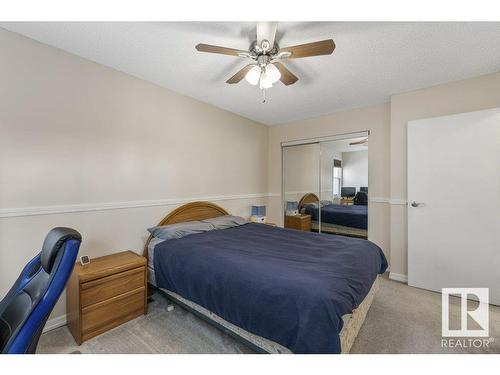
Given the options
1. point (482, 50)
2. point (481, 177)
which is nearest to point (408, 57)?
point (482, 50)

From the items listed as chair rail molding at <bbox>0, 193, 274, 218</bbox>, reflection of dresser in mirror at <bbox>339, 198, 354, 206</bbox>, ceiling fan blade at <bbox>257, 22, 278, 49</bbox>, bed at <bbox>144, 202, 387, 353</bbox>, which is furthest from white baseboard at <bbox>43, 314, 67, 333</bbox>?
reflection of dresser in mirror at <bbox>339, 198, 354, 206</bbox>

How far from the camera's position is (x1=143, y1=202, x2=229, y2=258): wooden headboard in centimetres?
288

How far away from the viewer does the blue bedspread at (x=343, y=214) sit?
3611 mm

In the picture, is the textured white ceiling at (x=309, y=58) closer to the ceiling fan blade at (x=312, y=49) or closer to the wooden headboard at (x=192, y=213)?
the ceiling fan blade at (x=312, y=49)

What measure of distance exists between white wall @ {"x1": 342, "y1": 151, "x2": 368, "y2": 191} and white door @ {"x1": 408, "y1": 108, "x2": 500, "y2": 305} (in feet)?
2.51

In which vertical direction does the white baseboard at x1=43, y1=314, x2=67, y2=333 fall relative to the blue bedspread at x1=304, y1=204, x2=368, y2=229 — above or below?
below

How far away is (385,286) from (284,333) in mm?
2178

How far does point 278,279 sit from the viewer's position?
1512 mm

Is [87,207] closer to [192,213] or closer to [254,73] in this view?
[192,213]

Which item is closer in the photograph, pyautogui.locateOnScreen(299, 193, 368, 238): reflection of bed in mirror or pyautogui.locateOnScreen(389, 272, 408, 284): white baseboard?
pyautogui.locateOnScreen(389, 272, 408, 284): white baseboard

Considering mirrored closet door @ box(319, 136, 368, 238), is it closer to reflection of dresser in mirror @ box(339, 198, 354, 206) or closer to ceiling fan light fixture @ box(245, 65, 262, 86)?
reflection of dresser in mirror @ box(339, 198, 354, 206)

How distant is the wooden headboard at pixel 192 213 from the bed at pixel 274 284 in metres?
0.38
